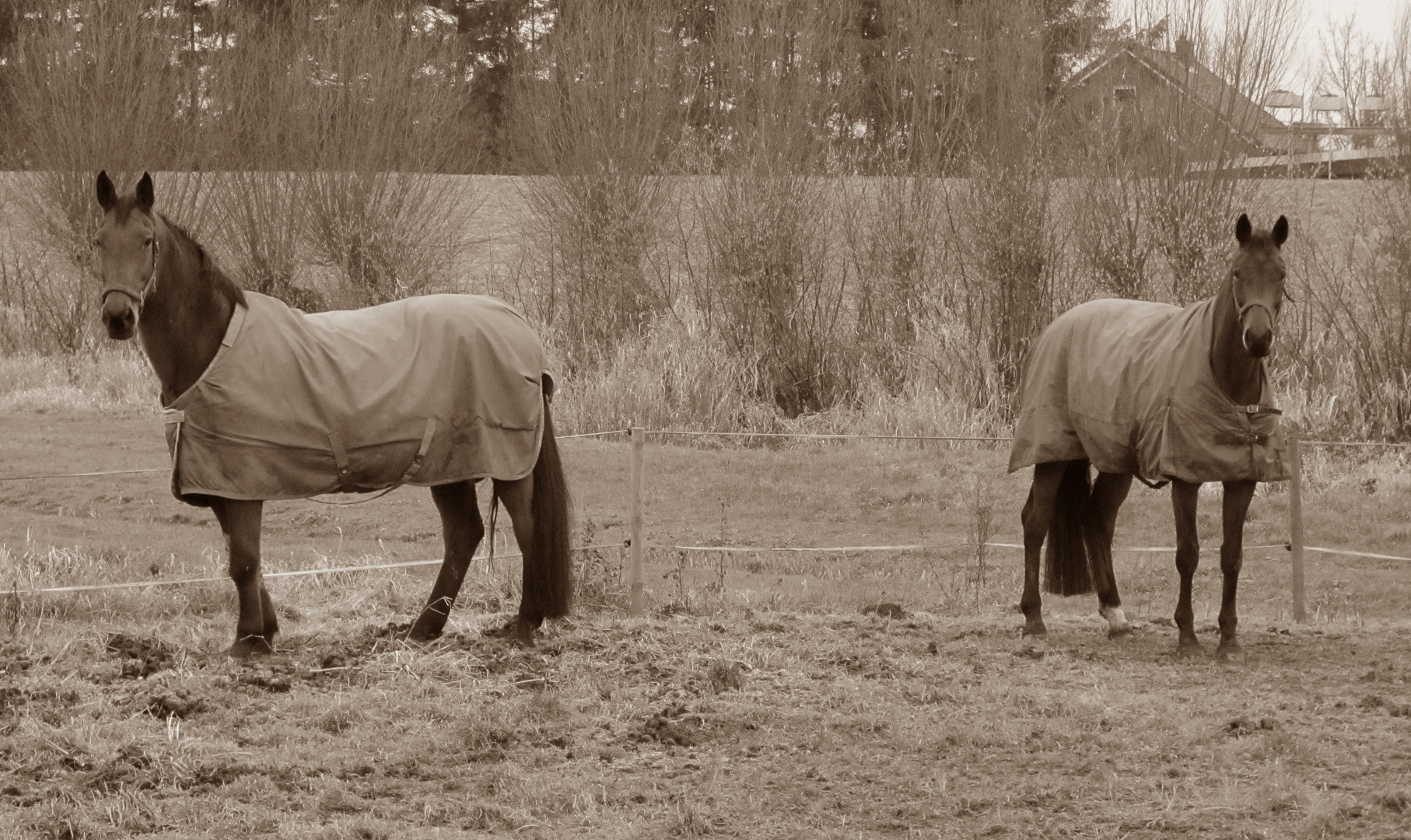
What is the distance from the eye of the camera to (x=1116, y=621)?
7375 millimetres

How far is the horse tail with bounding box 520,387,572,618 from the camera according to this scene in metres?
6.69

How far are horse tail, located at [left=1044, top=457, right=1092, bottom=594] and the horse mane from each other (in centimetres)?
431

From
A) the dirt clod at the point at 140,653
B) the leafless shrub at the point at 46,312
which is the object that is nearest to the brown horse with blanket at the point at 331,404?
the dirt clod at the point at 140,653

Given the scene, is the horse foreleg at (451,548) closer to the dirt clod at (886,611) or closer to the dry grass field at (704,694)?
the dry grass field at (704,694)

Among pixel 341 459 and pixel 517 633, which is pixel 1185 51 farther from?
pixel 341 459

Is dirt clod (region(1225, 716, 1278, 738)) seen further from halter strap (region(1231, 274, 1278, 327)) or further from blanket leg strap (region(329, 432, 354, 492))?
blanket leg strap (region(329, 432, 354, 492))

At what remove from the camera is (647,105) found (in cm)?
1919

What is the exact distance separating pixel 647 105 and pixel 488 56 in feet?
39.4

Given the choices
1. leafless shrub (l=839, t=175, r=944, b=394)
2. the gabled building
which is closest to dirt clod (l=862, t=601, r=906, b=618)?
leafless shrub (l=839, t=175, r=944, b=394)

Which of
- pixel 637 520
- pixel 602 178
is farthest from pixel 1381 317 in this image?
pixel 637 520

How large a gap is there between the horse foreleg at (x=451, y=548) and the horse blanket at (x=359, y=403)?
0.32 m

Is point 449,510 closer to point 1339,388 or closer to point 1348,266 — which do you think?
point 1339,388

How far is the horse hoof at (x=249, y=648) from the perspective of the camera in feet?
20.3

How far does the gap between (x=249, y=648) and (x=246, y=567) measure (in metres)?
0.39
